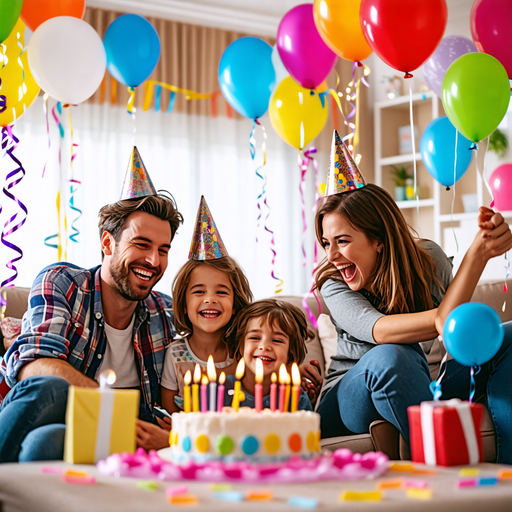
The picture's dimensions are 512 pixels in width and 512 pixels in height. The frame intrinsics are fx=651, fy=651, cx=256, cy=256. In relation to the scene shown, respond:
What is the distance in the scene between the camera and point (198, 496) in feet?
3.37

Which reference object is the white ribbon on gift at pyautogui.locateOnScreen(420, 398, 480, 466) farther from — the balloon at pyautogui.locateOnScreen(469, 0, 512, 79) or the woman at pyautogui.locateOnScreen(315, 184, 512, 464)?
the balloon at pyautogui.locateOnScreen(469, 0, 512, 79)

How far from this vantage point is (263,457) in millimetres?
1240

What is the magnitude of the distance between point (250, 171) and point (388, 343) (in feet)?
11.0

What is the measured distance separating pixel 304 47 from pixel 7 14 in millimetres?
1082

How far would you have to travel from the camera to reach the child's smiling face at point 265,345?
6.65ft

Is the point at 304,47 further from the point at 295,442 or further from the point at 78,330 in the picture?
the point at 295,442

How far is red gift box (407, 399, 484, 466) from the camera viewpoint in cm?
133

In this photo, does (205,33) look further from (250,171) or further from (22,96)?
(22,96)

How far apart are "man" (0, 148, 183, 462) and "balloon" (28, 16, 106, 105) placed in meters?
0.40

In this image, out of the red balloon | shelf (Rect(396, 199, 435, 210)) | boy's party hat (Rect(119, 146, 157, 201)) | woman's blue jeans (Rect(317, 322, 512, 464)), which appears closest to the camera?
woman's blue jeans (Rect(317, 322, 512, 464))

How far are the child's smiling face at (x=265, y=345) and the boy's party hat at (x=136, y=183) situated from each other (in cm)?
57

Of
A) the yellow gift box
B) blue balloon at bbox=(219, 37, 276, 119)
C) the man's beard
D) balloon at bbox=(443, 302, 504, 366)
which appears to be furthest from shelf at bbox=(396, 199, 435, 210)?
the yellow gift box

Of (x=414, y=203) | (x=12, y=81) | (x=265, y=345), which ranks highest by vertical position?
(x=414, y=203)

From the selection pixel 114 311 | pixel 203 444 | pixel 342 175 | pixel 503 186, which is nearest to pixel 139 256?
pixel 114 311
